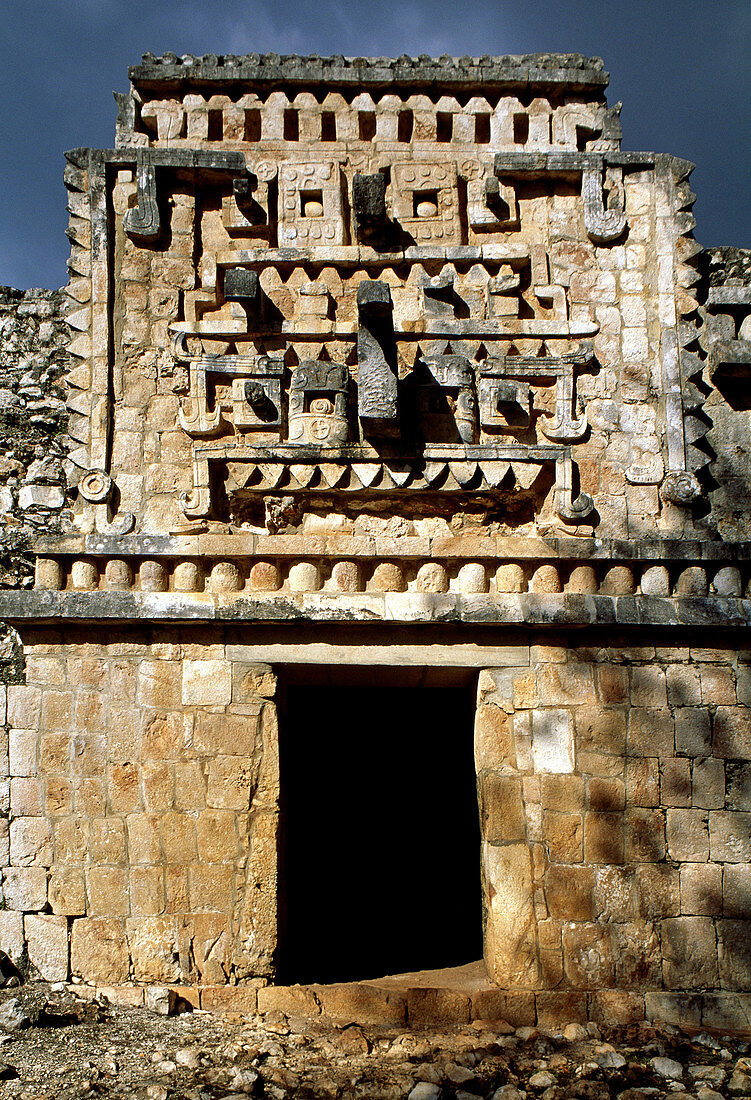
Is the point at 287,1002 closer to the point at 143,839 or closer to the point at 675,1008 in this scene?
the point at 143,839

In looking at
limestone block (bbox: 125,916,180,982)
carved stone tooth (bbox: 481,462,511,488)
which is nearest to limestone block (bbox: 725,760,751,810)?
carved stone tooth (bbox: 481,462,511,488)

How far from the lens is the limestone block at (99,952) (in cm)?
403

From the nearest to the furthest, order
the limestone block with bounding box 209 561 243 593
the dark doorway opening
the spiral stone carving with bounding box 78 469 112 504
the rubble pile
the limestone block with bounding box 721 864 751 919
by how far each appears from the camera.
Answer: the limestone block with bounding box 721 864 751 919 → the limestone block with bounding box 209 561 243 593 → the spiral stone carving with bounding box 78 469 112 504 → the rubble pile → the dark doorway opening

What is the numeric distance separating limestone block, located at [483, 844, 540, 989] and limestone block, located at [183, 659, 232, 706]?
155 centimetres

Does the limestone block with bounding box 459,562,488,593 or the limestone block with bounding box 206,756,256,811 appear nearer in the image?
the limestone block with bounding box 206,756,256,811

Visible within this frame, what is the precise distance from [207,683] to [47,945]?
150 centimetres

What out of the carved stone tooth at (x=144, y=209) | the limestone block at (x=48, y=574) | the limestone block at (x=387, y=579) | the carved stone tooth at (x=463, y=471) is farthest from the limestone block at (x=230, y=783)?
the carved stone tooth at (x=144, y=209)

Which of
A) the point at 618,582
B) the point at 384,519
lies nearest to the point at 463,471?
the point at 384,519

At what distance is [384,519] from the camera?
437 centimetres

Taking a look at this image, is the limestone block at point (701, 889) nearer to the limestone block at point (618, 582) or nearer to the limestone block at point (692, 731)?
the limestone block at point (692, 731)

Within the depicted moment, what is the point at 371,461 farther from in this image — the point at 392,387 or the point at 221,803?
the point at 221,803

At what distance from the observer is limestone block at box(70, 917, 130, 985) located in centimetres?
403

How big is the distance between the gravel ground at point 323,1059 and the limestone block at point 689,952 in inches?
8.9

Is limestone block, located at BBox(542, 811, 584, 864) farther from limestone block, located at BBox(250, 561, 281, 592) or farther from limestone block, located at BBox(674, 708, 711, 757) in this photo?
limestone block, located at BBox(250, 561, 281, 592)
